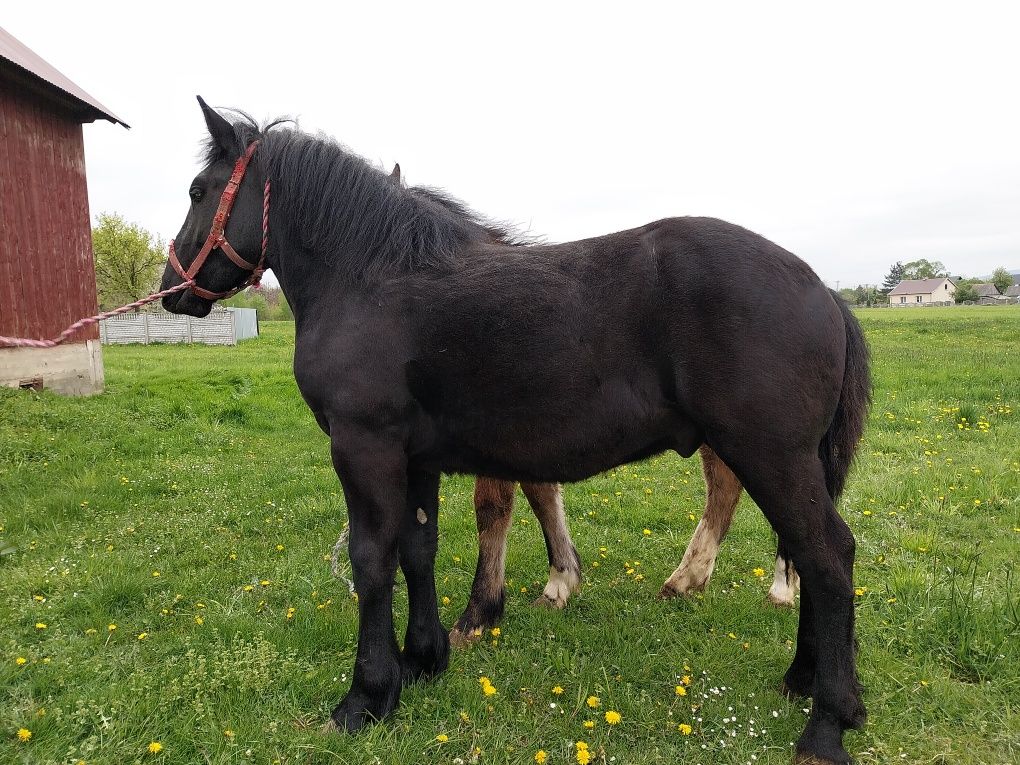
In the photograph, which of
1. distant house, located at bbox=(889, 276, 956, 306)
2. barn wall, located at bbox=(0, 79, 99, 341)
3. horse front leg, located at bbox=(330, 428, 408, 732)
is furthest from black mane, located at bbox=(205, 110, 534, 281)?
distant house, located at bbox=(889, 276, 956, 306)

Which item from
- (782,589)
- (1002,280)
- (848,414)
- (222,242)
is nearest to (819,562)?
(848,414)

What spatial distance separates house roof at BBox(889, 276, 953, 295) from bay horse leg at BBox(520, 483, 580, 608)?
119492 millimetres

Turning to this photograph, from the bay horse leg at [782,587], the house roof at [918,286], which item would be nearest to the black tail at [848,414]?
the bay horse leg at [782,587]

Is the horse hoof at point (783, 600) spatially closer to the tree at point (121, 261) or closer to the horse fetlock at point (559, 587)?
the horse fetlock at point (559, 587)

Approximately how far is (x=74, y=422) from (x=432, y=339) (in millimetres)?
7509

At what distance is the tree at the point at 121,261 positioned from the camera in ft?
114

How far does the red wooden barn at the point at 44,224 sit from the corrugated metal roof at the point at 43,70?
29mm

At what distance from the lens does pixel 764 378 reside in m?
2.27

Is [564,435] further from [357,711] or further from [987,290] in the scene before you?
[987,290]

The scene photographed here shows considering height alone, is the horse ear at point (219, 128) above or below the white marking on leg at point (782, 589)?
above

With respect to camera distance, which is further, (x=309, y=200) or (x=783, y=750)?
(x=309, y=200)

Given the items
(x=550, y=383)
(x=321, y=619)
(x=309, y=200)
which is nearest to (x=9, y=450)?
(x=321, y=619)

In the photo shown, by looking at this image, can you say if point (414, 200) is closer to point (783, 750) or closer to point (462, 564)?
point (462, 564)

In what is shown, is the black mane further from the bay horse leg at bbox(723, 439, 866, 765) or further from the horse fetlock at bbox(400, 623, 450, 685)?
the horse fetlock at bbox(400, 623, 450, 685)
